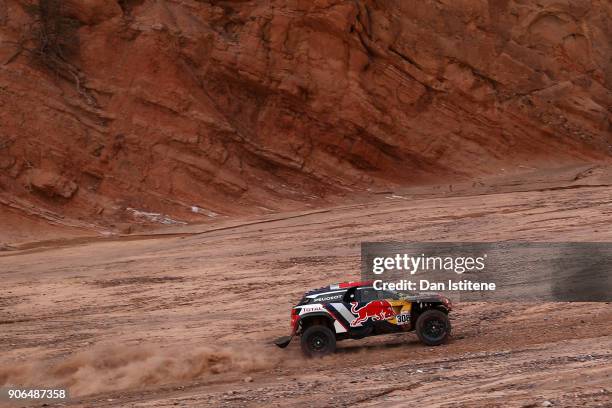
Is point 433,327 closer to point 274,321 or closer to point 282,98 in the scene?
point 274,321

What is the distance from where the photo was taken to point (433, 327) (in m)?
13.5

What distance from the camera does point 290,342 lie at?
14.4 m

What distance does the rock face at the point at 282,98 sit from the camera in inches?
1139

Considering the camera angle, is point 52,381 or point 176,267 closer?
point 52,381

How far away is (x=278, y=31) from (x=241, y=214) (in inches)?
290

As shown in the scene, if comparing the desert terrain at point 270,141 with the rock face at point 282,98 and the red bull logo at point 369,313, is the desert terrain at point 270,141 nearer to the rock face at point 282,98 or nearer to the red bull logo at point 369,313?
the rock face at point 282,98

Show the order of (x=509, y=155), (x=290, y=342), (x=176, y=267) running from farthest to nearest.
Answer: (x=509, y=155)
(x=176, y=267)
(x=290, y=342)

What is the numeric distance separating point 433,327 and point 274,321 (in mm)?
3660

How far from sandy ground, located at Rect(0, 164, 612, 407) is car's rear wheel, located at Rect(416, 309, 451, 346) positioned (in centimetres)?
21

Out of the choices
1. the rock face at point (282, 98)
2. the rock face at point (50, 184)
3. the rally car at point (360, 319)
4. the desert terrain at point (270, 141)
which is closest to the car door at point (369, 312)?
the rally car at point (360, 319)

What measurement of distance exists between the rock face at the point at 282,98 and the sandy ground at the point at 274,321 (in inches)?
120

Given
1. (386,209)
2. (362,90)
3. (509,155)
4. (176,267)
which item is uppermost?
(362,90)

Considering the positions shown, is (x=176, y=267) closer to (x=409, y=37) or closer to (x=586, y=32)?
(x=409, y=37)

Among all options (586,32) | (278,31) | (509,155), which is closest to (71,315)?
(278,31)
